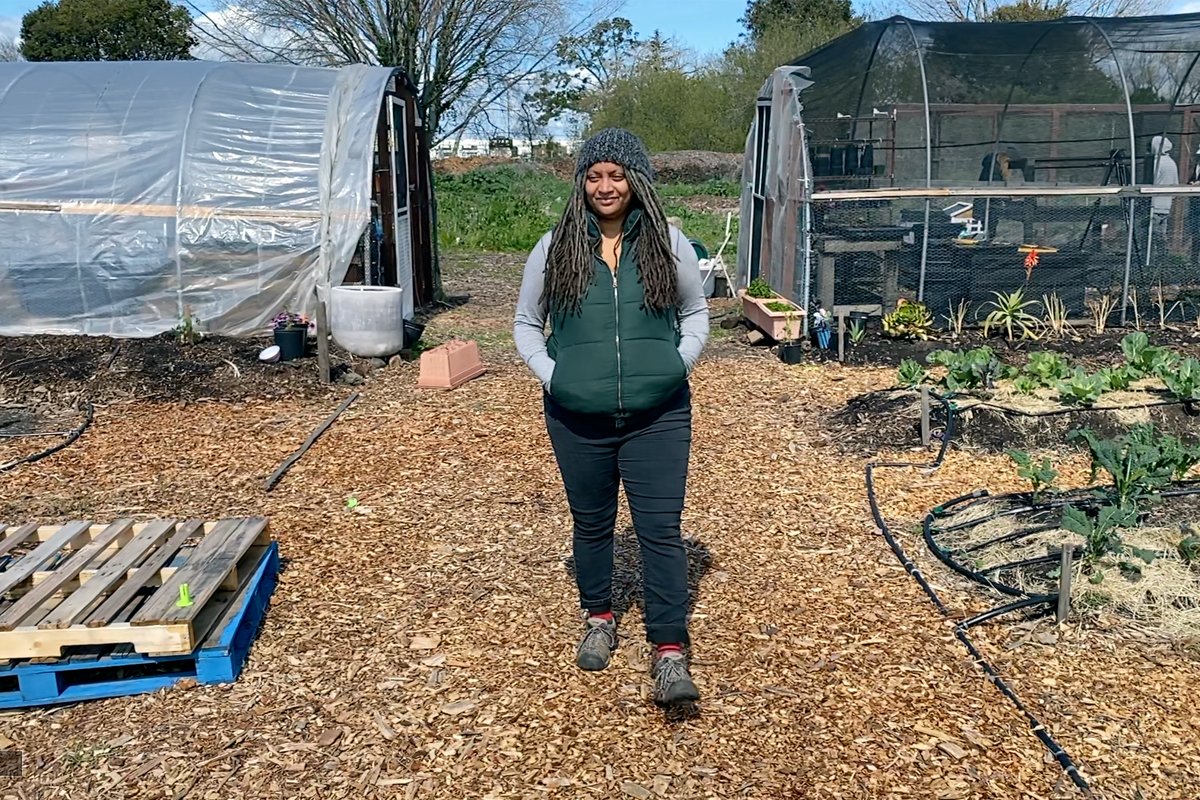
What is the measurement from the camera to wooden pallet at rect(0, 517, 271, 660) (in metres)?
3.42

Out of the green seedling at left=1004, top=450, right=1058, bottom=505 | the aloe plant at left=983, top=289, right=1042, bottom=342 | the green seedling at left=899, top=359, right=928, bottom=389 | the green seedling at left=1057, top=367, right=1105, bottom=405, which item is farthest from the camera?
the aloe plant at left=983, top=289, right=1042, bottom=342

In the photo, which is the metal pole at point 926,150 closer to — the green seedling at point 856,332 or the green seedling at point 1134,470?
the green seedling at point 856,332

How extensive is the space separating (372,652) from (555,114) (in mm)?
43748

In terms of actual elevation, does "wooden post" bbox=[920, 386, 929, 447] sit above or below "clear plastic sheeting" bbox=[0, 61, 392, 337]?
below

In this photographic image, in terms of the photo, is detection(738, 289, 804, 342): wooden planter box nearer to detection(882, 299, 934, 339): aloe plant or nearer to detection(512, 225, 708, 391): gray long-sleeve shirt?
detection(882, 299, 934, 339): aloe plant

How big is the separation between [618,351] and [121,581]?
223 centimetres

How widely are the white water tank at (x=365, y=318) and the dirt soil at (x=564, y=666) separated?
8.26ft

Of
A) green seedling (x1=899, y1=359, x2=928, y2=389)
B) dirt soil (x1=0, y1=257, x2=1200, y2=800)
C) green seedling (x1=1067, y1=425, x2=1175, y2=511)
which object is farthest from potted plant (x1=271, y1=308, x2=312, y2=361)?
green seedling (x1=1067, y1=425, x2=1175, y2=511)

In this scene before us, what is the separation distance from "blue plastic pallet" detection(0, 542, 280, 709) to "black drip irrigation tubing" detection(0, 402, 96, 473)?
125 inches

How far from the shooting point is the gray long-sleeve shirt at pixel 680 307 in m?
3.33

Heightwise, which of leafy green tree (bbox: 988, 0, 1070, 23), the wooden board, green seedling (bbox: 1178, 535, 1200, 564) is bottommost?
green seedling (bbox: 1178, 535, 1200, 564)

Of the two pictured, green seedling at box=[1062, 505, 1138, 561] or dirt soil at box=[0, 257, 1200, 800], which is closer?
dirt soil at box=[0, 257, 1200, 800]

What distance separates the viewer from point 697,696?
3.39m

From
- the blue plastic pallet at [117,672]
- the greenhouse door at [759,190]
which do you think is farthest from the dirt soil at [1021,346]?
the blue plastic pallet at [117,672]
